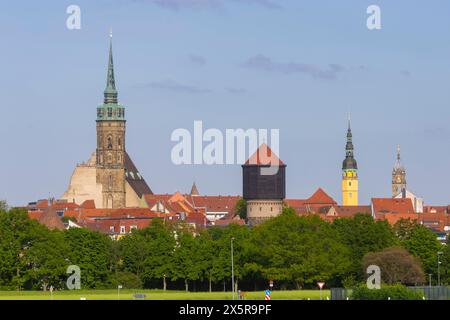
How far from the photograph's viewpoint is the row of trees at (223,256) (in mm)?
109438

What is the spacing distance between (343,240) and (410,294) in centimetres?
4875

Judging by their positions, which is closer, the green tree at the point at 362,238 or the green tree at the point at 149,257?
the green tree at the point at 362,238

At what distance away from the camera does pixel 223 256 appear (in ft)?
377

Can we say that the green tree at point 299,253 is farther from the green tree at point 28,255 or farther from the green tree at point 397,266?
the green tree at point 28,255

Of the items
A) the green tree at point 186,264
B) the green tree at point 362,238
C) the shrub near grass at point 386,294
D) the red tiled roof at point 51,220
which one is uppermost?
the red tiled roof at point 51,220

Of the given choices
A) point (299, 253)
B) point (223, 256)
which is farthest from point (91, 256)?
point (299, 253)

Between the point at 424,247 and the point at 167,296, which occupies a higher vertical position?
the point at 424,247

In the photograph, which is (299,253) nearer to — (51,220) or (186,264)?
(186,264)

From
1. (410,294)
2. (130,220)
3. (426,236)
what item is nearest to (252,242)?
(426,236)

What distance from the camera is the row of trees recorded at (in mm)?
109438

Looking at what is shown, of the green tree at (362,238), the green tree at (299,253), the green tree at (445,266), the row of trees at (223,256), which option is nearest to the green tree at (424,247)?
the row of trees at (223,256)

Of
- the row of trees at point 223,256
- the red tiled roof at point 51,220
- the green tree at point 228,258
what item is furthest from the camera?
the red tiled roof at point 51,220
